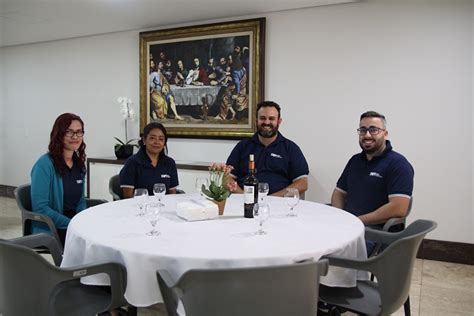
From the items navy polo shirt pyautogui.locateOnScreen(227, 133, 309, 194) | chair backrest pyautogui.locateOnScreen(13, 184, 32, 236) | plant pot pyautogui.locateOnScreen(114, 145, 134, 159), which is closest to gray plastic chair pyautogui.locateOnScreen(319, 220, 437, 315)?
navy polo shirt pyautogui.locateOnScreen(227, 133, 309, 194)

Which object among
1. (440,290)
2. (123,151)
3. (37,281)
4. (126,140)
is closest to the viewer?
(37,281)

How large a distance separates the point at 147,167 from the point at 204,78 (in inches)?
79.2

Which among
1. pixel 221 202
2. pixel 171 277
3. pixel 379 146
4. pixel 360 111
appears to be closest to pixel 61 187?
pixel 221 202

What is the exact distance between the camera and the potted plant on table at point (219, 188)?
2275mm

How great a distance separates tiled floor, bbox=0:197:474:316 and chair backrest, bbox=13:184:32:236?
3.14ft

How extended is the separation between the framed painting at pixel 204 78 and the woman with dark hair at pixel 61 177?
214 centimetres

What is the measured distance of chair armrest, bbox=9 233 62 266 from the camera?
199 centimetres

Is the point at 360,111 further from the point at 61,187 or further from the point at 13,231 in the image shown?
the point at 13,231

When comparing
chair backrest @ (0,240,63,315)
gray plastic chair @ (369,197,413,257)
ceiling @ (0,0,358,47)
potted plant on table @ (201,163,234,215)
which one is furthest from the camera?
ceiling @ (0,0,358,47)

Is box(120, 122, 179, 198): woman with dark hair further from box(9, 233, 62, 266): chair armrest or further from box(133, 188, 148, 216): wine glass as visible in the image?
box(9, 233, 62, 266): chair armrest

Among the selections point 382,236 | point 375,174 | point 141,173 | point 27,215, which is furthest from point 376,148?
point 27,215

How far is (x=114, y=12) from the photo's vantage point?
4582 millimetres

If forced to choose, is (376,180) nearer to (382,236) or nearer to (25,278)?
(382,236)

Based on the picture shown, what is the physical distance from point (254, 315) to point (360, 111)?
125 inches
